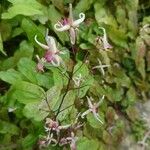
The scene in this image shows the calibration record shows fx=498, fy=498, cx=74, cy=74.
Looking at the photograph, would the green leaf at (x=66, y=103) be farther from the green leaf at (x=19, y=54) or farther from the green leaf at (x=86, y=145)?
the green leaf at (x=19, y=54)

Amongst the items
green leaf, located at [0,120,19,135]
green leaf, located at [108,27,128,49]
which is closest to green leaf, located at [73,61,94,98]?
green leaf, located at [0,120,19,135]

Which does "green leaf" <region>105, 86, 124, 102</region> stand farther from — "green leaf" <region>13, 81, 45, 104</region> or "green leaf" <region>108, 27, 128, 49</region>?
"green leaf" <region>13, 81, 45, 104</region>

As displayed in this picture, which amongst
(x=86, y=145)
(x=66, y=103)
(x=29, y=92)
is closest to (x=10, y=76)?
(x=29, y=92)

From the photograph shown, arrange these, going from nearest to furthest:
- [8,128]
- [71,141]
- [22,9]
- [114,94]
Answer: [71,141] < [22,9] < [8,128] < [114,94]

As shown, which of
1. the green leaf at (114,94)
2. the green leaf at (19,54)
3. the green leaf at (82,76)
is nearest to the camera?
the green leaf at (82,76)

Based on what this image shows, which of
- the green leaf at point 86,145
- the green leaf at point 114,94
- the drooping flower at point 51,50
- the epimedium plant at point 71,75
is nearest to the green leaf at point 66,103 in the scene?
the epimedium plant at point 71,75

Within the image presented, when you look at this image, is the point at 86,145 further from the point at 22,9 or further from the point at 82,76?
the point at 22,9

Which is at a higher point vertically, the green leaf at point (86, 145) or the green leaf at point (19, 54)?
the green leaf at point (19, 54)

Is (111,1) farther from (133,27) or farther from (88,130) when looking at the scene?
(88,130)
